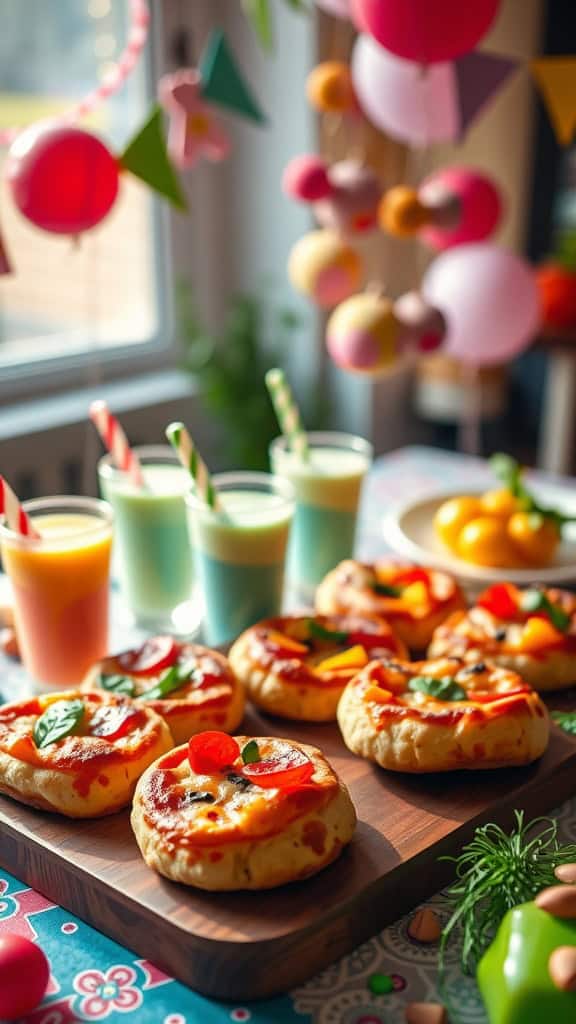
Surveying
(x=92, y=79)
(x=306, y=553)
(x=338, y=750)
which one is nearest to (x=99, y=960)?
(x=338, y=750)

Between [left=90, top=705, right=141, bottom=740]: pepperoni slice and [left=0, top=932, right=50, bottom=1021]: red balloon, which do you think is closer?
[left=0, top=932, right=50, bottom=1021]: red balloon

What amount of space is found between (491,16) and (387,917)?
1.14 meters

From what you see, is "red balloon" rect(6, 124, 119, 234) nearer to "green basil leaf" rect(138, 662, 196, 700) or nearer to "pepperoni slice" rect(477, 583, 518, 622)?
"green basil leaf" rect(138, 662, 196, 700)

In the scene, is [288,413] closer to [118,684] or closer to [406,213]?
[406,213]

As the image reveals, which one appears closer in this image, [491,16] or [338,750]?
[338,750]

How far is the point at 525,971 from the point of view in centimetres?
82

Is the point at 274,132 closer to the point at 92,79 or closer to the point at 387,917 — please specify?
the point at 92,79

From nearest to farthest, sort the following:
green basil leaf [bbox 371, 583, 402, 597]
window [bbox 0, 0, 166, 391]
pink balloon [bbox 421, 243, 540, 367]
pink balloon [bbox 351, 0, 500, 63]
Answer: pink balloon [bbox 351, 0, 500, 63], green basil leaf [bbox 371, 583, 402, 597], pink balloon [bbox 421, 243, 540, 367], window [bbox 0, 0, 166, 391]

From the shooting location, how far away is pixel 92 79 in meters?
2.89

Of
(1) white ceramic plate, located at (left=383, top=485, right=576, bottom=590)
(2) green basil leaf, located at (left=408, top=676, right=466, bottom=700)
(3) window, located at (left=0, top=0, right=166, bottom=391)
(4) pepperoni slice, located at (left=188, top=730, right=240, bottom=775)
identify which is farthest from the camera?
(3) window, located at (left=0, top=0, right=166, bottom=391)

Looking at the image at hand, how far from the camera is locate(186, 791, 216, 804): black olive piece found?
0.99m

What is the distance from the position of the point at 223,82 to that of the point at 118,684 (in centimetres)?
98

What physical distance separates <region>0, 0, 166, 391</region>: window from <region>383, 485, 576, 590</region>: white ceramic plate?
1.16 metres

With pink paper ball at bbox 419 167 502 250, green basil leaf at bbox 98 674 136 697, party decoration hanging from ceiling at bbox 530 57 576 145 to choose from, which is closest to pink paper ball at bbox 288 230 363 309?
pink paper ball at bbox 419 167 502 250
